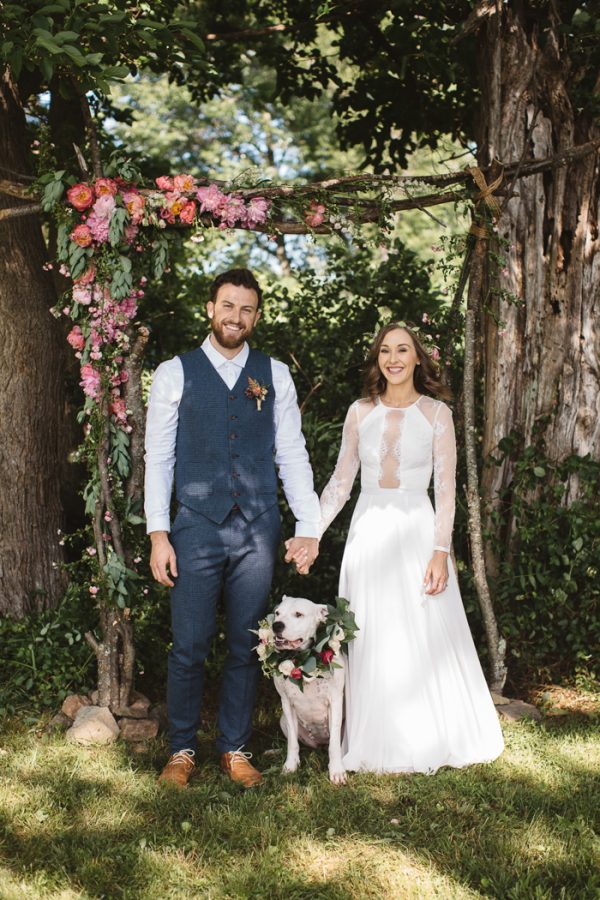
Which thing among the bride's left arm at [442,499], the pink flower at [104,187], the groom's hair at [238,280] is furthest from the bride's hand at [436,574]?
the pink flower at [104,187]

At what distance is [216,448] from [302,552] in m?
0.61

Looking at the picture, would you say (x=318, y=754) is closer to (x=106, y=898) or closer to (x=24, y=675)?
(x=106, y=898)

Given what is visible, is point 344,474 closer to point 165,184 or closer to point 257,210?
point 257,210

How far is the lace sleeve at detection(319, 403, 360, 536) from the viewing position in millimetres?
3910

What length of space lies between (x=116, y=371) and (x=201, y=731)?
182cm

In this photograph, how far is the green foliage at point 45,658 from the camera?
166 inches

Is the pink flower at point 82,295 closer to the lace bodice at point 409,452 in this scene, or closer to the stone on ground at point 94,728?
the lace bodice at point 409,452

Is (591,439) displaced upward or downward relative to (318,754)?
upward

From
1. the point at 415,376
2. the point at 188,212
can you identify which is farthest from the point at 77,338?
the point at 415,376

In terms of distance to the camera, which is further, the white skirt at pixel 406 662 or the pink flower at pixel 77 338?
the pink flower at pixel 77 338

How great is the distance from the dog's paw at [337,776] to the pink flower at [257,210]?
2477 mm

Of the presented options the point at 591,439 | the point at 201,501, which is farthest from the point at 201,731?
→ the point at 591,439

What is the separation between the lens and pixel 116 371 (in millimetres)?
3869

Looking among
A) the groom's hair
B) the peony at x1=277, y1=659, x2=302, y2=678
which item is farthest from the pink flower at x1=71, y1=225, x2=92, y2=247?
the peony at x1=277, y1=659, x2=302, y2=678
